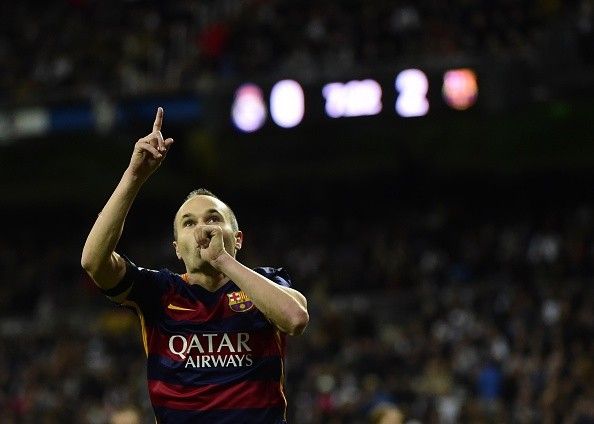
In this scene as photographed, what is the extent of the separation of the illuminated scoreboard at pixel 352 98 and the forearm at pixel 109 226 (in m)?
11.3

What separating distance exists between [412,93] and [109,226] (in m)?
11.7

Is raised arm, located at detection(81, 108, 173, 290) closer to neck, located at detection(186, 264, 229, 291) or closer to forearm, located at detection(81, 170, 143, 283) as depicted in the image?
forearm, located at detection(81, 170, 143, 283)

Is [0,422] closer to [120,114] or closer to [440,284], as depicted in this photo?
[120,114]

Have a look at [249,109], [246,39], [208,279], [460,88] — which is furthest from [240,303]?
[246,39]

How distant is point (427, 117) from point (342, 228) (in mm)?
5154

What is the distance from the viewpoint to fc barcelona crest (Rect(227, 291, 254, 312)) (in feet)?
12.6

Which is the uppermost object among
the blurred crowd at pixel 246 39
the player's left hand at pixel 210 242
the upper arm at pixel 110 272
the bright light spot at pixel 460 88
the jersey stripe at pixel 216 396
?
the blurred crowd at pixel 246 39

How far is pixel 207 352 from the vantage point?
3.78m

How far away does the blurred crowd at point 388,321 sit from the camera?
13.2m

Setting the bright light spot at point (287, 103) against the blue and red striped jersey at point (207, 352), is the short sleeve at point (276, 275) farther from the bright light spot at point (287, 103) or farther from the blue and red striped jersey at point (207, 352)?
the bright light spot at point (287, 103)

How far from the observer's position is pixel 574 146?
62.3ft

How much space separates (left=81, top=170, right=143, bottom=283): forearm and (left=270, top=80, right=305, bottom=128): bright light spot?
11985 millimetres

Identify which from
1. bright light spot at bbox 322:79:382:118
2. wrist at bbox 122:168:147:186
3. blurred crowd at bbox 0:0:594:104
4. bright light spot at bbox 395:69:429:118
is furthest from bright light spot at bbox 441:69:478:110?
wrist at bbox 122:168:147:186

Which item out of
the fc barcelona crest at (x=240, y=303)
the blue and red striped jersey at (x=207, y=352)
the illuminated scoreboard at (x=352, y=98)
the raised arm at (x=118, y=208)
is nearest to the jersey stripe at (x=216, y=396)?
the blue and red striped jersey at (x=207, y=352)
